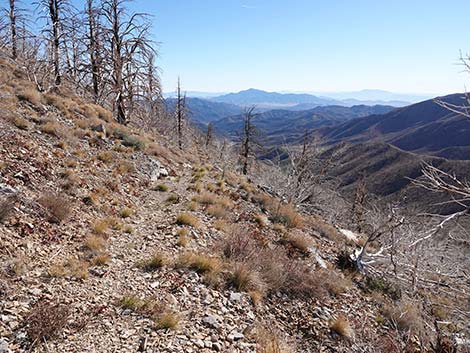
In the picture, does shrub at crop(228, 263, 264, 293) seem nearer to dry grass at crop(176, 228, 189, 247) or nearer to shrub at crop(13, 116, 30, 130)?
dry grass at crop(176, 228, 189, 247)

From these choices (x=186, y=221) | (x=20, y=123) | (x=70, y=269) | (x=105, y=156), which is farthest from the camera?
(x=105, y=156)

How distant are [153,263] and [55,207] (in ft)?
8.25

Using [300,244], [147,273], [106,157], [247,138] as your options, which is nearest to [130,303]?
[147,273]

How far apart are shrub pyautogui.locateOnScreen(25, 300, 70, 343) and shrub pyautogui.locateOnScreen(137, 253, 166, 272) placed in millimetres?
1824

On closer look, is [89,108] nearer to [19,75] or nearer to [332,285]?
[19,75]

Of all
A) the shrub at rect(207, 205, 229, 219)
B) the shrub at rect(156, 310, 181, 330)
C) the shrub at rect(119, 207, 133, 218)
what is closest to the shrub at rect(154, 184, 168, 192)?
the shrub at rect(207, 205, 229, 219)

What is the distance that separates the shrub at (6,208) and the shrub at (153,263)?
249 cm

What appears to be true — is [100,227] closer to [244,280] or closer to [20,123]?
[244,280]

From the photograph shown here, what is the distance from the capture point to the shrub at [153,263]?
5.70m

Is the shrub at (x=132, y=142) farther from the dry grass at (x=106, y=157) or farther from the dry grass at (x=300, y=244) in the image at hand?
the dry grass at (x=300, y=244)

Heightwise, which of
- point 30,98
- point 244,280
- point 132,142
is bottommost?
point 244,280

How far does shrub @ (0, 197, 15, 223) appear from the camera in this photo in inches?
207

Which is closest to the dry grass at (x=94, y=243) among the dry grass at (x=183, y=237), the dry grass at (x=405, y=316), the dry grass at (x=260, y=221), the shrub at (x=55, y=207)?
the shrub at (x=55, y=207)

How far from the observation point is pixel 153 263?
5.76m
